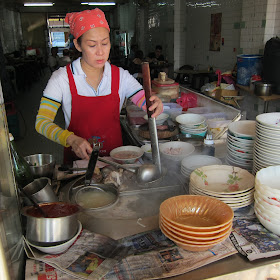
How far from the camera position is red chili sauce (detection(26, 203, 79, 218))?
4.32 feet

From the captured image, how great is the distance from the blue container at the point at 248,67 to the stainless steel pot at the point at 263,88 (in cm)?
55

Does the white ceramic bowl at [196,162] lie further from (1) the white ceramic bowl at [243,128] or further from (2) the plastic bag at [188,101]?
(2) the plastic bag at [188,101]

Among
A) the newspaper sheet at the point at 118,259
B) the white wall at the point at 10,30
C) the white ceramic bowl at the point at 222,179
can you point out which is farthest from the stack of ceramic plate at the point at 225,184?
the white wall at the point at 10,30

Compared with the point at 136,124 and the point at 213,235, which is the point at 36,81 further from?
the point at 213,235

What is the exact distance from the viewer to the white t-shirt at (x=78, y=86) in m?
2.32

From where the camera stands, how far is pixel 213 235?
4.00 ft

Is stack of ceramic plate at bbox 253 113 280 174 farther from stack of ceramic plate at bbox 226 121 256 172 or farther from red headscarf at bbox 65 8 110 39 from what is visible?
red headscarf at bbox 65 8 110 39

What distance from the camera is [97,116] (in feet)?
8.55

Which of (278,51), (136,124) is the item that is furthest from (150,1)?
(136,124)

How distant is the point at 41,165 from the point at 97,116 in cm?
82

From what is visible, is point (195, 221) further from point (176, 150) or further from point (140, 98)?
point (140, 98)

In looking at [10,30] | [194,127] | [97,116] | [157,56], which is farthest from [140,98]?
[10,30]

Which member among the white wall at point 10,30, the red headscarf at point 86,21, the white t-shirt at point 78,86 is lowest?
the white t-shirt at point 78,86

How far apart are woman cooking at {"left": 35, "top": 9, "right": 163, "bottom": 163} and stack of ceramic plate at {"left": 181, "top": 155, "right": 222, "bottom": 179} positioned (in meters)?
0.37
